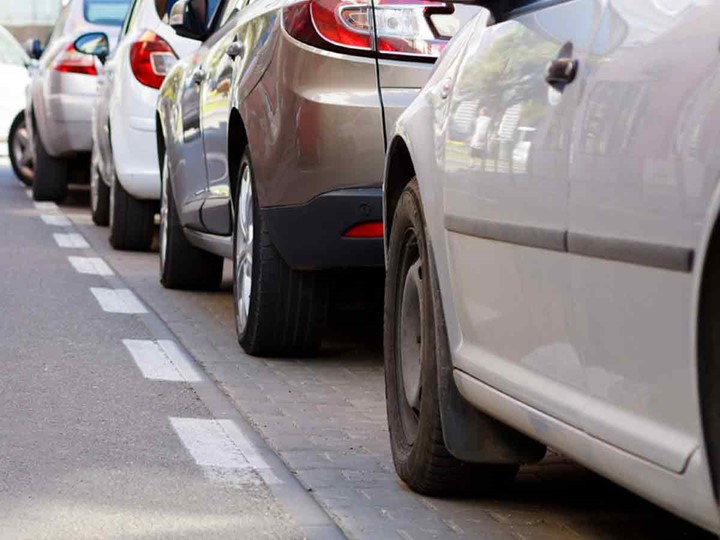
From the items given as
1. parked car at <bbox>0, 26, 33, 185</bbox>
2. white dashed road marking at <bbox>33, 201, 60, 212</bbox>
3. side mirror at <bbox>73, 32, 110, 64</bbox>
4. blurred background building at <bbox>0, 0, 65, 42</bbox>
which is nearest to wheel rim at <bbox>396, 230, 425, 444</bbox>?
side mirror at <bbox>73, 32, 110, 64</bbox>

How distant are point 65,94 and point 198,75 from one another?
6.97 metres

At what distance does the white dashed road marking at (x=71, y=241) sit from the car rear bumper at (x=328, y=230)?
19.6 feet

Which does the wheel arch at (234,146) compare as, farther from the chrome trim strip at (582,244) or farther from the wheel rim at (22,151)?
the wheel rim at (22,151)

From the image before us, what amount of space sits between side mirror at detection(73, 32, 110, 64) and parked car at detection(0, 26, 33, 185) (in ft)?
17.1

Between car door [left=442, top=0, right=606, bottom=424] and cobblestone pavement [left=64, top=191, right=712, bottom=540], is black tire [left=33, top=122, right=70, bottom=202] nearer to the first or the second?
cobblestone pavement [left=64, top=191, right=712, bottom=540]

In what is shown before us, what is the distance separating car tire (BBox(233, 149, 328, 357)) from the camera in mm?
7133

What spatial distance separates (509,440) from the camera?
4559 millimetres

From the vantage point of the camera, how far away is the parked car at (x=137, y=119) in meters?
11.7

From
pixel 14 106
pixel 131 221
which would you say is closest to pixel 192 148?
pixel 131 221

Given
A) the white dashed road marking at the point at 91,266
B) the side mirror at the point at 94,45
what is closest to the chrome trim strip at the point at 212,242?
the white dashed road marking at the point at 91,266

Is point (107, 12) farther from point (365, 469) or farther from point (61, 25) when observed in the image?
point (365, 469)

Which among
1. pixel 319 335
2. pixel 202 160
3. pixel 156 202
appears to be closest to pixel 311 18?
pixel 319 335

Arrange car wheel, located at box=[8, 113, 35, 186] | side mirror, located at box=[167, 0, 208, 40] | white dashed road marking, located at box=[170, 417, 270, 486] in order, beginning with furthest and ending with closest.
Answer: car wheel, located at box=[8, 113, 35, 186]
side mirror, located at box=[167, 0, 208, 40]
white dashed road marking, located at box=[170, 417, 270, 486]

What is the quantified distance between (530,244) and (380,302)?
4.22 metres
